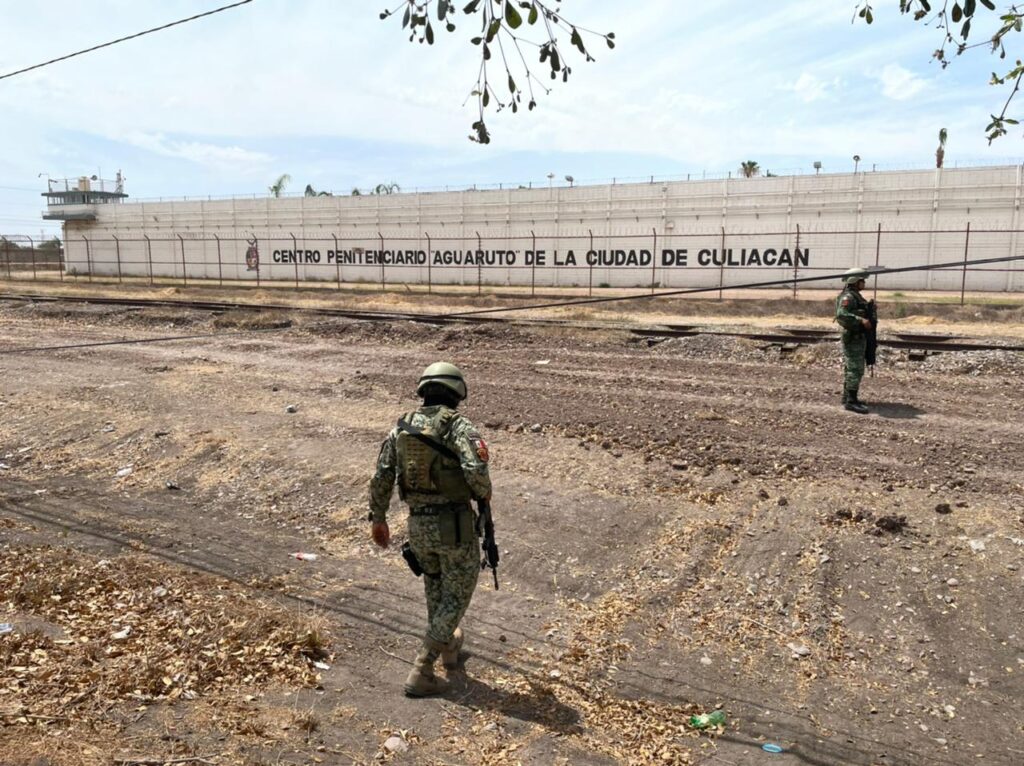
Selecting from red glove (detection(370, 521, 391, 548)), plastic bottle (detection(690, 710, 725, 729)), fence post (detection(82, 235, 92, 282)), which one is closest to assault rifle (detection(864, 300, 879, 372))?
plastic bottle (detection(690, 710, 725, 729))

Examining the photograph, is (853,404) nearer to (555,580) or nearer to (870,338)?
(870,338)

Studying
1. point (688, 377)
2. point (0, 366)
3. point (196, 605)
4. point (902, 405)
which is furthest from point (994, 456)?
point (0, 366)

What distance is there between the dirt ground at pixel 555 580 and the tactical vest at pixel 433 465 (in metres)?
1.17

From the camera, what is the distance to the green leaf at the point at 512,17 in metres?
2.66

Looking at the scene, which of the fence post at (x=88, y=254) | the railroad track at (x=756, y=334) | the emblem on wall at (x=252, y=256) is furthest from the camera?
the fence post at (x=88, y=254)

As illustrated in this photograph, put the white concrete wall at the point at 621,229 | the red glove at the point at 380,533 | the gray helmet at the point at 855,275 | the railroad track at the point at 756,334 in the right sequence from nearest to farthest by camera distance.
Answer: the red glove at the point at 380,533 → the gray helmet at the point at 855,275 → the railroad track at the point at 756,334 → the white concrete wall at the point at 621,229

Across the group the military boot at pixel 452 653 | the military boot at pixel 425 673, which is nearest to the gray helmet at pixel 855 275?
the military boot at pixel 452 653

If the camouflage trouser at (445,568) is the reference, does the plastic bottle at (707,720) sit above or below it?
below

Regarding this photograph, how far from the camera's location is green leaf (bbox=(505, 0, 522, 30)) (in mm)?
2662

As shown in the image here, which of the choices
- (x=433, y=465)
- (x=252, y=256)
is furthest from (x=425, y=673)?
(x=252, y=256)

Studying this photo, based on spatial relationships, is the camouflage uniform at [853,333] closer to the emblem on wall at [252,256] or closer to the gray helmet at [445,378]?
the gray helmet at [445,378]

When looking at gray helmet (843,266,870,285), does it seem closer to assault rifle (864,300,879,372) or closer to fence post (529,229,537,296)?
assault rifle (864,300,879,372)

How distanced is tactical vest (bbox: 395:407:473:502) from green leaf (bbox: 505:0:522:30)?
6.69 feet

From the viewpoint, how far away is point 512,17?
2668mm
